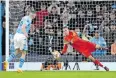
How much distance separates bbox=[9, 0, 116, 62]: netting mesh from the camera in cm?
1428

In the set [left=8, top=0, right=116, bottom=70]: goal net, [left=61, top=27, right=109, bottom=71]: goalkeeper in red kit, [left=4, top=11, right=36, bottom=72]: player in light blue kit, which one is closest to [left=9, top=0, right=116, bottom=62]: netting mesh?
[left=8, top=0, right=116, bottom=70]: goal net

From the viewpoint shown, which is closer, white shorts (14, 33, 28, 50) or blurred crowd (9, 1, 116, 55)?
white shorts (14, 33, 28, 50)

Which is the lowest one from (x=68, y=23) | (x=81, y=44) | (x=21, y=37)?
(x=81, y=44)

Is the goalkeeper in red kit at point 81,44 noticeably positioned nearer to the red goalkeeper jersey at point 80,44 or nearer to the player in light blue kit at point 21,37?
the red goalkeeper jersey at point 80,44

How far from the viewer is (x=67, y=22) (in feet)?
47.6

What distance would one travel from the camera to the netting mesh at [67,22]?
14281mm

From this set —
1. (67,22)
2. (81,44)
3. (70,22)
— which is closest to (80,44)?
(81,44)

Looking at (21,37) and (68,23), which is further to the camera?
(68,23)

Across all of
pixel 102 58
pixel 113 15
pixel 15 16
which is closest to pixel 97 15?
pixel 113 15

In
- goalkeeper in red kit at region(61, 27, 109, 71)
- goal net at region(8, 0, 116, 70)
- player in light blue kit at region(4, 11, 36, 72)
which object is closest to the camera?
player in light blue kit at region(4, 11, 36, 72)

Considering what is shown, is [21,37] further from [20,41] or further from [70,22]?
[70,22]

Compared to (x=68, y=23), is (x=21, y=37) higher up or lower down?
lower down

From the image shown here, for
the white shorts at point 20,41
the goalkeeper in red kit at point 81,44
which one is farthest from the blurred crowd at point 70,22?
the white shorts at point 20,41

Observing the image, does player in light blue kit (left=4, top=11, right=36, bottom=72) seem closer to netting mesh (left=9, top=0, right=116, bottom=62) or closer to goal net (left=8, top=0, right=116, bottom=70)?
goal net (left=8, top=0, right=116, bottom=70)
